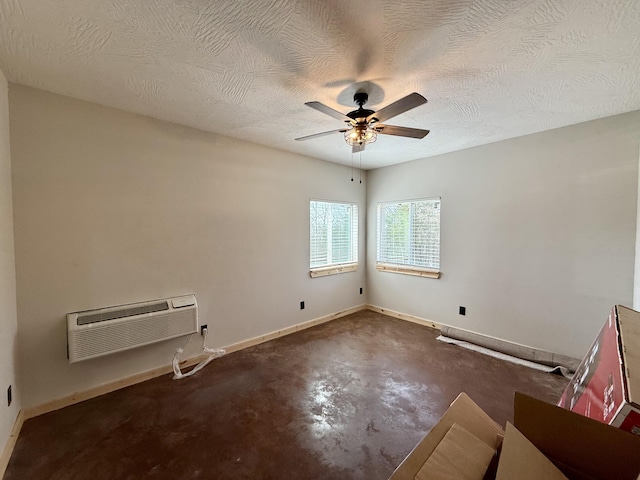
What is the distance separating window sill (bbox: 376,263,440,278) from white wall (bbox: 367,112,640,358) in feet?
0.39

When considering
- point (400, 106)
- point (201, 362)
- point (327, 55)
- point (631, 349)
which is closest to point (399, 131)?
point (400, 106)

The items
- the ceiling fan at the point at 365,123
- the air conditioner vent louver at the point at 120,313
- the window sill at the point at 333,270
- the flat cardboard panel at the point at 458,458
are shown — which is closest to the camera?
the flat cardboard panel at the point at 458,458

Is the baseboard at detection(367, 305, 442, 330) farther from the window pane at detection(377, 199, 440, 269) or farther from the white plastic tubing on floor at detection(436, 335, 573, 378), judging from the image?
the window pane at detection(377, 199, 440, 269)

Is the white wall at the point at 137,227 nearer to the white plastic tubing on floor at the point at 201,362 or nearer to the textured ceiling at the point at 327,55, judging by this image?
the white plastic tubing on floor at the point at 201,362

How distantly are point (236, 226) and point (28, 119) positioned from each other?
1.86 metres

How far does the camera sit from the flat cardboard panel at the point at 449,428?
777mm

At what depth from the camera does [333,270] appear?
13.8 feet

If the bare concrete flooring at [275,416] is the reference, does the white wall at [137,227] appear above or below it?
above

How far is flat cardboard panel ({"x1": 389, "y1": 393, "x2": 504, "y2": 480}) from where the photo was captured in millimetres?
777

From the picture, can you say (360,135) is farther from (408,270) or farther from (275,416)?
(408,270)

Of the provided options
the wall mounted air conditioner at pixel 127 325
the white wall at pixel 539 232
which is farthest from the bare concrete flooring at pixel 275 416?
the white wall at pixel 539 232

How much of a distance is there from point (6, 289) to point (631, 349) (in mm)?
3270

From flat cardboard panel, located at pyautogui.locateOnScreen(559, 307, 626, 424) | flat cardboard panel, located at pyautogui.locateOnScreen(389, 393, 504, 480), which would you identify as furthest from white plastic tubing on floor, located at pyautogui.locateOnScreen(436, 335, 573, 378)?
flat cardboard panel, located at pyautogui.locateOnScreen(389, 393, 504, 480)

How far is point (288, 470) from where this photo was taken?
158cm
